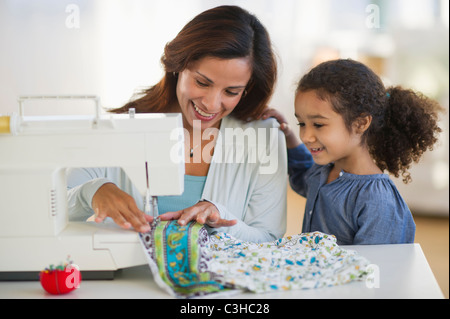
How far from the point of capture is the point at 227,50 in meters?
1.78

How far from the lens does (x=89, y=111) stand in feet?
16.1

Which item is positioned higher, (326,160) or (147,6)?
(147,6)

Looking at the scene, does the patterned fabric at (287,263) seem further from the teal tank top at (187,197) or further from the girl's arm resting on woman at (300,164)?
the girl's arm resting on woman at (300,164)

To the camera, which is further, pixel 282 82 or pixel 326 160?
pixel 282 82

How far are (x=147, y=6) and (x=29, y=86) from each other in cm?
137

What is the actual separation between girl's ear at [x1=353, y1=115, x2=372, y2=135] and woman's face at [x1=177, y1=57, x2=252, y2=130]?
17.1 inches

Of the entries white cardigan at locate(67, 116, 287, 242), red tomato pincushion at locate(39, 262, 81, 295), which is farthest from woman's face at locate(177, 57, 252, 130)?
red tomato pincushion at locate(39, 262, 81, 295)

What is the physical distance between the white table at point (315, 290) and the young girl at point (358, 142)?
1.20 ft

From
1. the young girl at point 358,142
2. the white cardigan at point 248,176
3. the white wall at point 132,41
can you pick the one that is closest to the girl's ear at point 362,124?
the young girl at point 358,142

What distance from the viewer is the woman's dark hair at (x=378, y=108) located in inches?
72.4

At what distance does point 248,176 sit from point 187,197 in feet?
0.82
